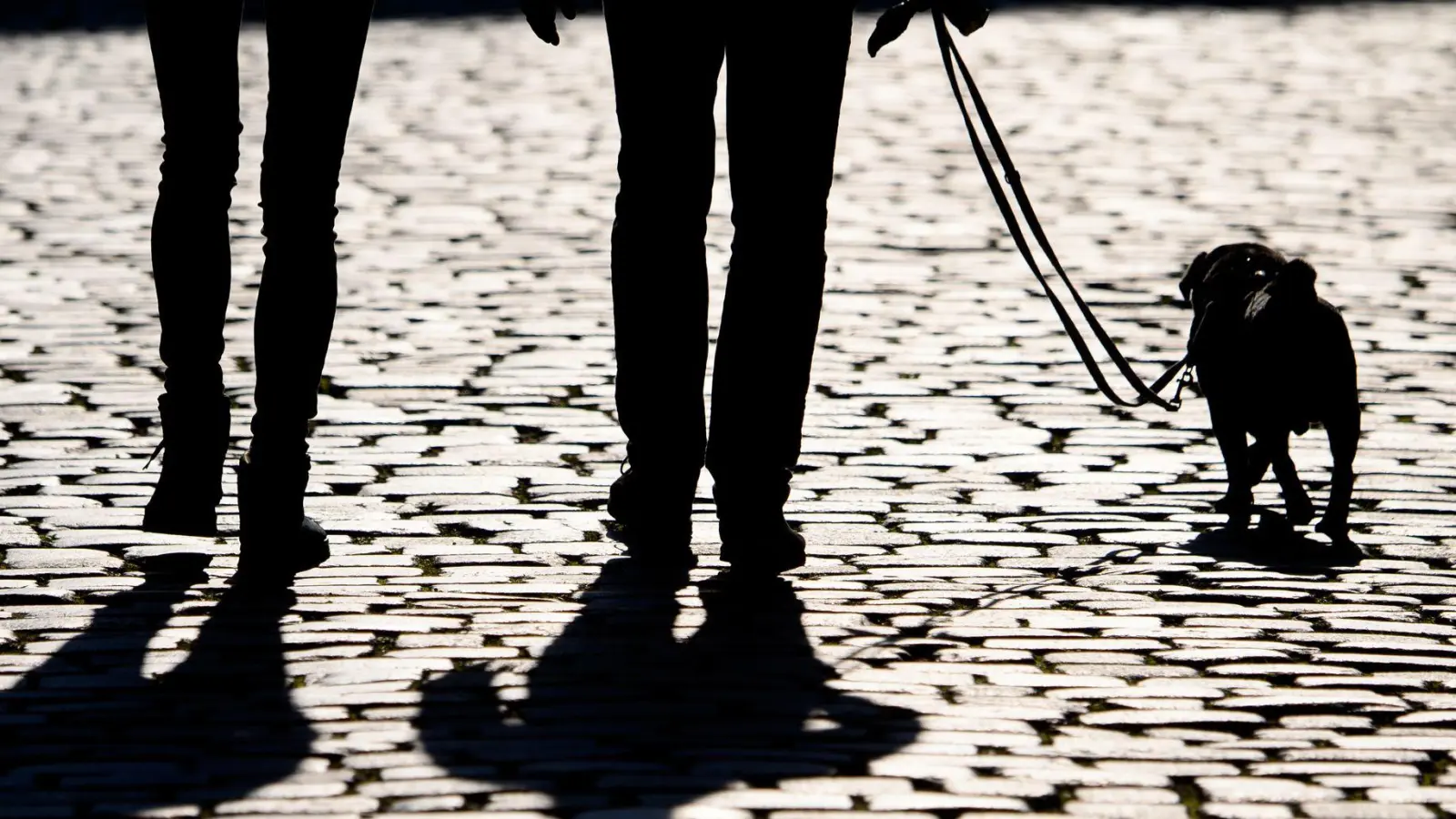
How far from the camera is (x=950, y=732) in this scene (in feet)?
13.1

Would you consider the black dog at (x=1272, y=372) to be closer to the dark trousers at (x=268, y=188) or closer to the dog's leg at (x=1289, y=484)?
the dog's leg at (x=1289, y=484)

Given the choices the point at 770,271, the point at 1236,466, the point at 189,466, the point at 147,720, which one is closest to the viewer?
the point at 147,720

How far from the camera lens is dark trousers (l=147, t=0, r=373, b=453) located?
4.68 meters

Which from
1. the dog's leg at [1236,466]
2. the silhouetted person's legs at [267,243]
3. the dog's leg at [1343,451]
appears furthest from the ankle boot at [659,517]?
the dog's leg at [1343,451]

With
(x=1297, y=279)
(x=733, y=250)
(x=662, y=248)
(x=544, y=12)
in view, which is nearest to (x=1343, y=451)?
(x=1297, y=279)

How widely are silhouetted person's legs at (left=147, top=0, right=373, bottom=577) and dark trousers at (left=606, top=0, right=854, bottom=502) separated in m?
0.58

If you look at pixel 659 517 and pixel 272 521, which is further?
pixel 659 517

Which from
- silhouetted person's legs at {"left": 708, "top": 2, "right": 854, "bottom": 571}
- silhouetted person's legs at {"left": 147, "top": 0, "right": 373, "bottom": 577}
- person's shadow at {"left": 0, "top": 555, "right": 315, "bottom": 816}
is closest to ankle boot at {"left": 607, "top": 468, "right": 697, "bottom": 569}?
silhouetted person's legs at {"left": 708, "top": 2, "right": 854, "bottom": 571}

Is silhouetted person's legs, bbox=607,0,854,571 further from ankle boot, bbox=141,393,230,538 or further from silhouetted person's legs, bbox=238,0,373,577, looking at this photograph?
ankle boot, bbox=141,393,230,538

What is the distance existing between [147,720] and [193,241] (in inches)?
50.8

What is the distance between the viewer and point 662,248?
493cm

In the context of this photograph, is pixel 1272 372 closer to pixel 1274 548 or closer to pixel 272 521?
pixel 1274 548

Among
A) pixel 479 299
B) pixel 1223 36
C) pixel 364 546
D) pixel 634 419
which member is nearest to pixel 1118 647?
pixel 634 419

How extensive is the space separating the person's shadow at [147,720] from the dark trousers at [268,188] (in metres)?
0.48
